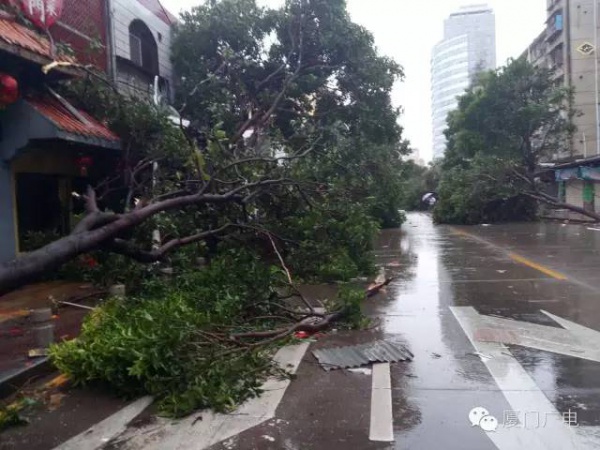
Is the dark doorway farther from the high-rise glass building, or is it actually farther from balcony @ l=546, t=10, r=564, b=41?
the high-rise glass building

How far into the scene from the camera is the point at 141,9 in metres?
15.5

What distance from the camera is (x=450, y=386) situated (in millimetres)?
5395

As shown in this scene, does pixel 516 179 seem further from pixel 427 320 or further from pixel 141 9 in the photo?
pixel 427 320

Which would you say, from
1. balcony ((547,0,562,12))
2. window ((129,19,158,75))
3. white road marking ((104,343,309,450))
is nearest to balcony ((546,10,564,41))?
balcony ((547,0,562,12))

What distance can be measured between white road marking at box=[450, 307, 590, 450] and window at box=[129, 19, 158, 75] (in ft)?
39.2

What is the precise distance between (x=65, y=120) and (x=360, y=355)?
20.8 ft

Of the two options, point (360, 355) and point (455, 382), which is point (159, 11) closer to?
point (360, 355)

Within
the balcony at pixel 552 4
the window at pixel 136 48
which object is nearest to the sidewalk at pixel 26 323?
the window at pixel 136 48

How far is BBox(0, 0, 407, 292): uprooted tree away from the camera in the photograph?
33.5 ft

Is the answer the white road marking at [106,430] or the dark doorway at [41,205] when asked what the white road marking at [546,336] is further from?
the dark doorway at [41,205]

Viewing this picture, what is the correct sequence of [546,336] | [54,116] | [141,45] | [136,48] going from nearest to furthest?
[546,336] < [54,116] < [136,48] < [141,45]

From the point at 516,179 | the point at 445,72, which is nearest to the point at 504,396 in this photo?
the point at 516,179

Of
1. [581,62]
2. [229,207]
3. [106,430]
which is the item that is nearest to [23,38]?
[229,207]

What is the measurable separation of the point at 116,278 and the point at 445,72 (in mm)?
147823
